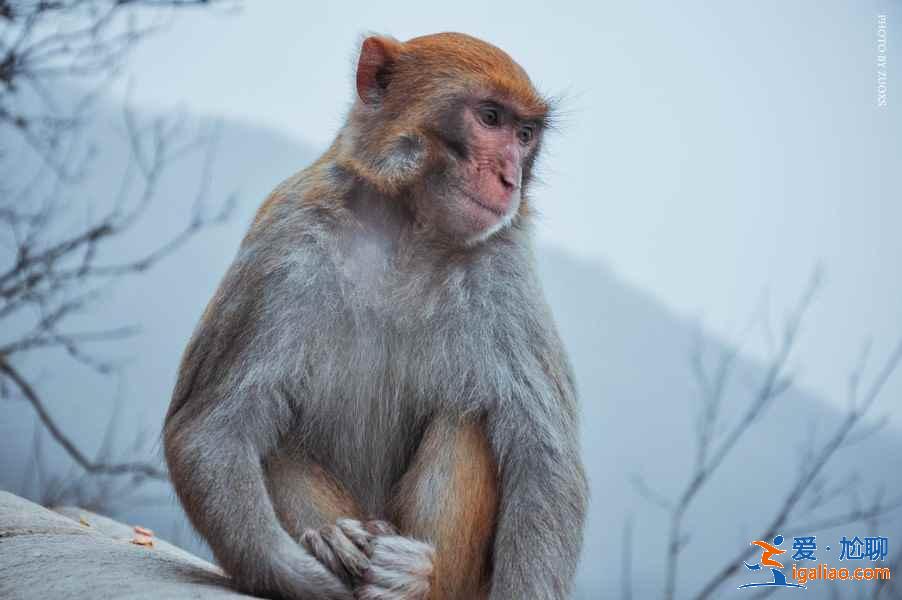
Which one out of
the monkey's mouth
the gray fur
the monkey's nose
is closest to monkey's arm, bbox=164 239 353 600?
the gray fur

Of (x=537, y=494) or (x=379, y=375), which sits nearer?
(x=537, y=494)

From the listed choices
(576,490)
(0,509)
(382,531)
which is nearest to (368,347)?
(382,531)

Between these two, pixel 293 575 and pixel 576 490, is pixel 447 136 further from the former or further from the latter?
pixel 293 575

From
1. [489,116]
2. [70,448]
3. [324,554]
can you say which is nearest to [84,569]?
[324,554]

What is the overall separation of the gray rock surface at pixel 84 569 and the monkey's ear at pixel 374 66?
1816 mm

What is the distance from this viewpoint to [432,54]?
149 inches

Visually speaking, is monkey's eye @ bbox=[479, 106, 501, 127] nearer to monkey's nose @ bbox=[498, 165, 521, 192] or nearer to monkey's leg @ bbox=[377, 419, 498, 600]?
monkey's nose @ bbox=[498, 165, 521, 192]

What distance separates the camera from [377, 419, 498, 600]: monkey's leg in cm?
344

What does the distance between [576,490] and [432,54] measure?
5.38 ft

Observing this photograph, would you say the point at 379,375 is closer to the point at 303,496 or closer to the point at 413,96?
the point at 303,496

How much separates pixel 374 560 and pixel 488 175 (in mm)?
1337

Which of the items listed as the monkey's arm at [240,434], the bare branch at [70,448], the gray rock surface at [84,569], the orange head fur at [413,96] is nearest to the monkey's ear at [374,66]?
the orange head fur at [413,96]

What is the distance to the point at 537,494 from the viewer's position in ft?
11.5

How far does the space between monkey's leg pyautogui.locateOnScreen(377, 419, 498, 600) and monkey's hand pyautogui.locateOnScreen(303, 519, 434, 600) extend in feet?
0.35
